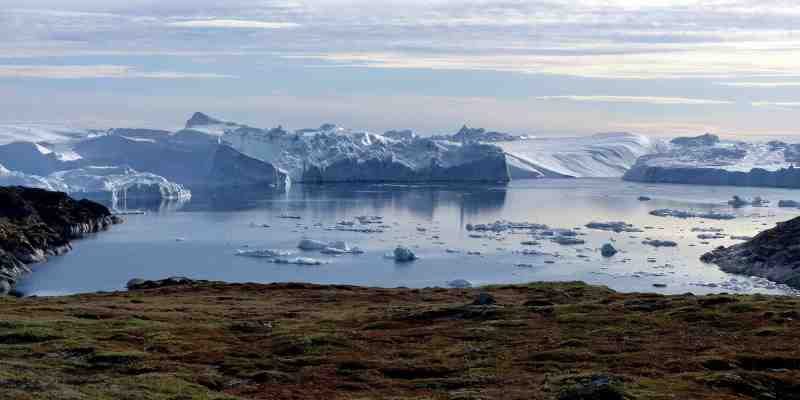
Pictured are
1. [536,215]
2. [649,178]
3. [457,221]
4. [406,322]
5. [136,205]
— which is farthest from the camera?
[649,178]

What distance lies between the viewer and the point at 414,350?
857 inches

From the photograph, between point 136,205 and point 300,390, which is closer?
point 300,390

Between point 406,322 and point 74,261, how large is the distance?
42.4 meters

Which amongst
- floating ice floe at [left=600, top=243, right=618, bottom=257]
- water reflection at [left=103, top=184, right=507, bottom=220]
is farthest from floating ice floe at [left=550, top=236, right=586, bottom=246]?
water reflection at [left=103, top=184, right=507, bottom=220]

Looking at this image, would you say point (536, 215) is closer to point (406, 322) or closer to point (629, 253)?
point (629, 253)

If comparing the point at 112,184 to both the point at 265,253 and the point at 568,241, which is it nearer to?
the point at 265,253

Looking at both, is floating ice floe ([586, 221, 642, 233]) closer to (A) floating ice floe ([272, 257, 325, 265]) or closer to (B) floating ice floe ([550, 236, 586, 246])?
(B) floating ice floe ([550, 236, 586, 246])

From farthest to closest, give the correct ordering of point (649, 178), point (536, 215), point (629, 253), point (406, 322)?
point (649, 178) < point (536, 215) < point (629, 253) < point (406, 322)

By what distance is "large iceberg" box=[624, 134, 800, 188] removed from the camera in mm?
142750

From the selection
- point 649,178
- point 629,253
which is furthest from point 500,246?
point 649,178

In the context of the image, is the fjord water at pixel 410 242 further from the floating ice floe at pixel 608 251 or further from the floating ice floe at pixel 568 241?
the floating ice floe at pixel 568 241

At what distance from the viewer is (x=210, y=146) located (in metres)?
139

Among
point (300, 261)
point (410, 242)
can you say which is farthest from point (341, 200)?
point (300, 261)

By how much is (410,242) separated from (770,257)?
2521 cm
